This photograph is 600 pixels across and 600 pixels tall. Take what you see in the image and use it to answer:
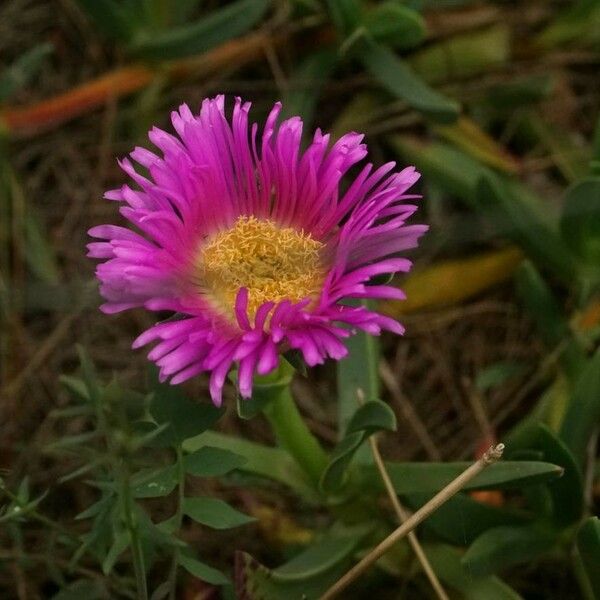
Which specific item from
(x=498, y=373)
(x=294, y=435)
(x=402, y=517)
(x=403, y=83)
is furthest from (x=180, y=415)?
(x=403, y=83)

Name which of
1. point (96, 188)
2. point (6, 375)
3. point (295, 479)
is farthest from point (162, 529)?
point (96, 188)

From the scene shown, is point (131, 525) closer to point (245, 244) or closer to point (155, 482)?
point (155, 482)

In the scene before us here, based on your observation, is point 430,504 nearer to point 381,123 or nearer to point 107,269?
point 107,269

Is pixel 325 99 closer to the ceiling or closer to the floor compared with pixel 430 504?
closer to the ceiling

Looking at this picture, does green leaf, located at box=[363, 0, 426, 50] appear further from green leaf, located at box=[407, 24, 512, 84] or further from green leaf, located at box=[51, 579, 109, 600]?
green leaf, located at box=[51, 579, 109, 600]

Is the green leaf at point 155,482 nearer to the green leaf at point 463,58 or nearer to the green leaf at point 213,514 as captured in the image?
the green leaf at point 213,514
